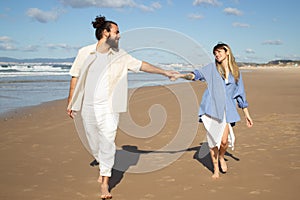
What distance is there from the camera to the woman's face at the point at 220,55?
514 cm

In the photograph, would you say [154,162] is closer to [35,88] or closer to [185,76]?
[185,76]

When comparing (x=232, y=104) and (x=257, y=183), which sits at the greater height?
(x=232, y=104)

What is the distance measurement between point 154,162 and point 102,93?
6.93 feet

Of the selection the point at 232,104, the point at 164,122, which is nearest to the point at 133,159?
the point at 232,104

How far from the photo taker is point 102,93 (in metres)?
4.29

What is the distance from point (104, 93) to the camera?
4.29m

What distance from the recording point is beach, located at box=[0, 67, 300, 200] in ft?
15.0

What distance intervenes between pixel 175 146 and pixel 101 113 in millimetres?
3163

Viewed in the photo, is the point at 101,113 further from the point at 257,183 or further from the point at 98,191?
the point at 257,183

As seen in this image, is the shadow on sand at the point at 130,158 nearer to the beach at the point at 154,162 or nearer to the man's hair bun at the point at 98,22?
the beach at the point at 154,162

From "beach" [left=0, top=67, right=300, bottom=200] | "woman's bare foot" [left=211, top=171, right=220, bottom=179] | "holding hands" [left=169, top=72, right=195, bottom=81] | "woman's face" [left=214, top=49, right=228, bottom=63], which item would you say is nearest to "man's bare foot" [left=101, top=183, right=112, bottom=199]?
"beach" [left=0, top=67, right=300, bottom=200]

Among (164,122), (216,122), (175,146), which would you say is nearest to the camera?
(216,122)

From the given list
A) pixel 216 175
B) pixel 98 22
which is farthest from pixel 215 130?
pixel 98 22

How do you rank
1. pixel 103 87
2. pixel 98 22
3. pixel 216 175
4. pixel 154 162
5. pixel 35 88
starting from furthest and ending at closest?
pixel 35 88, pixel 154 162, pixel 216 175, pixel 98 22, pixel 103 87
